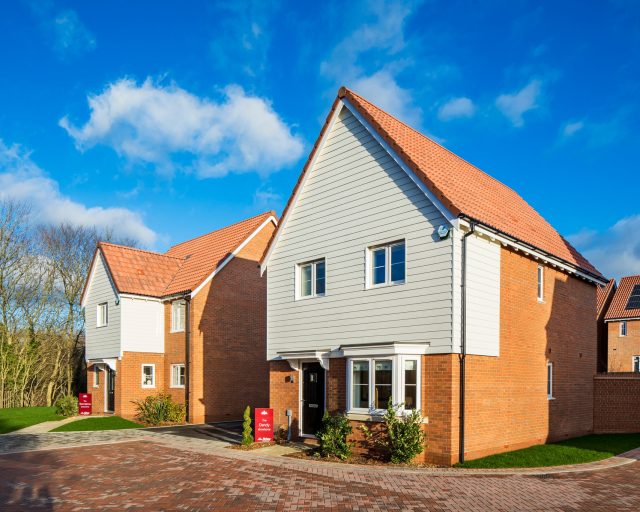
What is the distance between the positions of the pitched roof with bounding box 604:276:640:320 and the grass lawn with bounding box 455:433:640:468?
77.9 feet

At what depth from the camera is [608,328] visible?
1560 inches

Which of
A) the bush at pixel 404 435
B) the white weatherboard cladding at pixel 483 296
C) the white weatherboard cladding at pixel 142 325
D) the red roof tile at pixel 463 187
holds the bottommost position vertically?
the bush at pixel 404 435

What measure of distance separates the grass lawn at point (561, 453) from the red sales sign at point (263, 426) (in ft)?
20.5

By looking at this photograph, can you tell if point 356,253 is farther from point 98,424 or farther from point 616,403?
point 98,424

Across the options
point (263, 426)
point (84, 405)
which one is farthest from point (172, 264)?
point (263, 426)

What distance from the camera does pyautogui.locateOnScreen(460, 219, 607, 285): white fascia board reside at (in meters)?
13.8

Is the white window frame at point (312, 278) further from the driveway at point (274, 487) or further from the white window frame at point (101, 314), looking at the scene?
the white window frame at point (101, 314)

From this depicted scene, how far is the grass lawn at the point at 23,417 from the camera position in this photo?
23.1 meters

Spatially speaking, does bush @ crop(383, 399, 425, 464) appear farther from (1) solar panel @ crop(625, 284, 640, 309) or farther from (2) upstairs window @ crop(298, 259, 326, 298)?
(1) solar panel @ crop(625, 284, 640, 309)

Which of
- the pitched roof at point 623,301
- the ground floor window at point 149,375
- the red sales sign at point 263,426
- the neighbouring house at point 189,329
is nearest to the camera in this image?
the red sales sign at point 263,426

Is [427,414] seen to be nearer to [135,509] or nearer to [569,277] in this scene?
[135,509]

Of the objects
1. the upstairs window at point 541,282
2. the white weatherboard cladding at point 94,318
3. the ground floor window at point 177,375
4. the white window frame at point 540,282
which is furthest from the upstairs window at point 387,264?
the white weatherboard cladding at point 94,318

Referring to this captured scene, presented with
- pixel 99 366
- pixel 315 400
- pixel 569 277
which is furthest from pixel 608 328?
pixel 99 366

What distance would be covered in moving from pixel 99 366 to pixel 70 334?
10.2 m
